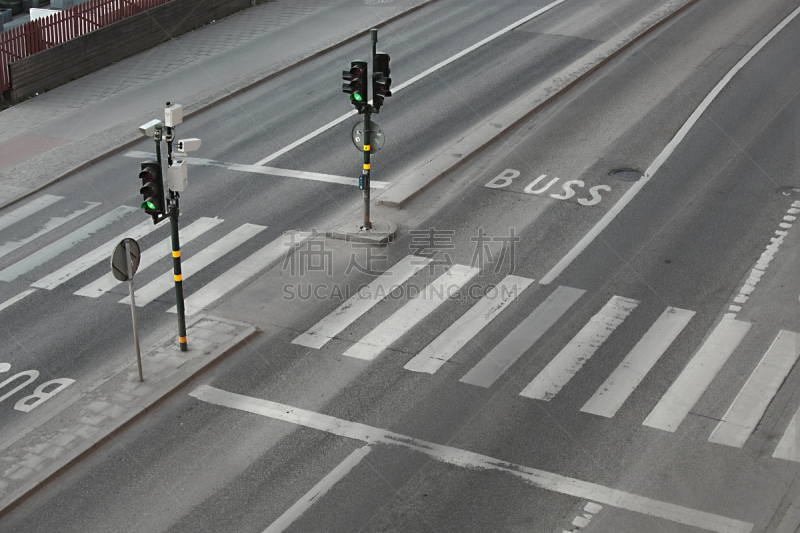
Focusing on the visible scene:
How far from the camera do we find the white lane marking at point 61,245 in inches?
743

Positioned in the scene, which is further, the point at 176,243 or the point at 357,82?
the point at 357,82

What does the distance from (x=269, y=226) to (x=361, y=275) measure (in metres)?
2.95

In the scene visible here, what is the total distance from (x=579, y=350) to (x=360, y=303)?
4015 millimetres

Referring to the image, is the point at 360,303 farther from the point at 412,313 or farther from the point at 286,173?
the point at 286,173

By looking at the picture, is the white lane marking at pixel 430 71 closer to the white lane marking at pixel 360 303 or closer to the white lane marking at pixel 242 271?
the white lane marking at pixel 242 271

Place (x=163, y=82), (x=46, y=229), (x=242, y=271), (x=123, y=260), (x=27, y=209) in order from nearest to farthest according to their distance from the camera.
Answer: (x=123, y=260) → (x=242, y=271) → (x=46, y=229) → (x=27, y=209) → (x=163, y=82)

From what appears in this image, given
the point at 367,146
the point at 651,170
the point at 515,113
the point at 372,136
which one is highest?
the point at 372,136

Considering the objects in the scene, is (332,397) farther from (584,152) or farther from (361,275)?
(584,152)

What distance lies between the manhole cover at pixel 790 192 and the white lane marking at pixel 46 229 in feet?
49.1

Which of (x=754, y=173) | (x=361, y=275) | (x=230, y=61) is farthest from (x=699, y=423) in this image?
(x=230, y=61)

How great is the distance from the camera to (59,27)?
2866cm

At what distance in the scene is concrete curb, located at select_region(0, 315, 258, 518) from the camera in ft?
42.8

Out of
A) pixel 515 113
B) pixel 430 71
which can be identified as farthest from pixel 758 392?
pixel 430 71

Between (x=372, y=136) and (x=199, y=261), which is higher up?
(x=372, y=136)
